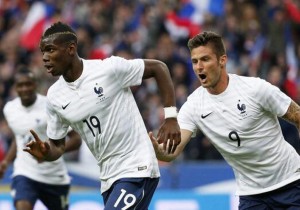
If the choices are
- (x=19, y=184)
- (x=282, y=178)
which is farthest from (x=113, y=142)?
(x=19, y=184)

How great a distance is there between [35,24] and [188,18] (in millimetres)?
3679

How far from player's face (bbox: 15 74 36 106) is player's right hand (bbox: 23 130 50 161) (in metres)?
3.18

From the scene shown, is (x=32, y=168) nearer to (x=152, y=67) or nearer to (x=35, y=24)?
(x=152, y=67)

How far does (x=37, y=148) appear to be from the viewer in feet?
25.5

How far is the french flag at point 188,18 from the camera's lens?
18562 mm

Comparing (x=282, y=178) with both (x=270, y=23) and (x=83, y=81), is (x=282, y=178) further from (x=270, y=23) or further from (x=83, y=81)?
(x=270, y=23)

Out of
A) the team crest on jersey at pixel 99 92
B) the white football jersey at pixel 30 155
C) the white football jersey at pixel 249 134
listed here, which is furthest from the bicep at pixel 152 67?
the white football jersey at pixel 30 155

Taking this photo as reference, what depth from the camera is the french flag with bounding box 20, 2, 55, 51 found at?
19672 millimetres

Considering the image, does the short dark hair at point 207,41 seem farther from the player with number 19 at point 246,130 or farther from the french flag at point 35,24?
the french flag at point 35,24

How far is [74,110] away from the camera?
7777 millimetres

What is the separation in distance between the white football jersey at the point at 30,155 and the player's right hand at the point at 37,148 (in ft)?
9.47

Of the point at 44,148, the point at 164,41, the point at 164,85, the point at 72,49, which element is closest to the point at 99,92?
the point at 72,49

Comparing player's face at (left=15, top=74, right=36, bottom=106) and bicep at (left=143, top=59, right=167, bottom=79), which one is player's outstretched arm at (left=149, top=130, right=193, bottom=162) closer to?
bicep at (left=143, top=59, right=167, bottom=79)

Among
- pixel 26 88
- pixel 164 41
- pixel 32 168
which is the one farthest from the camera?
pixel 164 41
